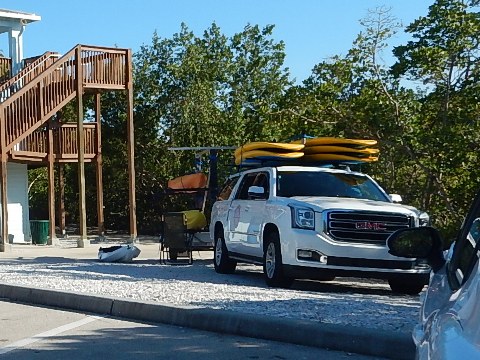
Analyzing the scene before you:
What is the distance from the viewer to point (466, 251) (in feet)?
11.0

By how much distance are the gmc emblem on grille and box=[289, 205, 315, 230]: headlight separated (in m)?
0.61

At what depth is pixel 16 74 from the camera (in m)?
26.6

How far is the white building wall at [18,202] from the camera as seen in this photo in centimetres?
2650

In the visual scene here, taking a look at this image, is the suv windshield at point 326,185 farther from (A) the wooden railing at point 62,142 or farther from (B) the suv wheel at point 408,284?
(A) the wooden railing at point 62,142

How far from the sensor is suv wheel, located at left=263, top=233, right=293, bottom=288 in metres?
11.8

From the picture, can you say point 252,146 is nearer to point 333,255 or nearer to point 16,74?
point 333,255

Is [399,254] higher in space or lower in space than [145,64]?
lower

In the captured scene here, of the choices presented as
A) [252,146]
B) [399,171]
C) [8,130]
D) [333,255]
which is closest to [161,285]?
[333,255]

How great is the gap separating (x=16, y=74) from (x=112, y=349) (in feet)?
66.1

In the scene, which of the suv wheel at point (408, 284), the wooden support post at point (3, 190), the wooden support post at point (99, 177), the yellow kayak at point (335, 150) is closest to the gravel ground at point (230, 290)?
the suv wheel at point (408, 284)

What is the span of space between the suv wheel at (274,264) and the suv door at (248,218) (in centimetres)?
34

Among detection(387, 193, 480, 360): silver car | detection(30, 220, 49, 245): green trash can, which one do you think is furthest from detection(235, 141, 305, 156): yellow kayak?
detection(30, 220, 49, 245): green trash can

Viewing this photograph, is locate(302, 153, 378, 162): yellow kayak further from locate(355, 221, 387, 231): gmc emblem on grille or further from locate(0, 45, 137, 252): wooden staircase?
locate(0, 45, 137, 252): wooden staircase

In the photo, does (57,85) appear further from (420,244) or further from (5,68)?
(420,244)
